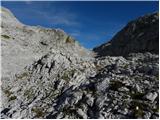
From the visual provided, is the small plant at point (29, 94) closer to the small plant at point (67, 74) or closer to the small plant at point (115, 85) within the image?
the small plant at point (67, 74)

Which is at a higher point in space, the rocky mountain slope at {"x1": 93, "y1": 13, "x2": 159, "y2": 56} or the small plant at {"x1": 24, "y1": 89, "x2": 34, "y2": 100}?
the rocky mountain slope at {"x1": 93, "y1": 13, "x2": 159, "y2": 56}

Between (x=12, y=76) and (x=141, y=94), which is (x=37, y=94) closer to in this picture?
(x=12, y=76)

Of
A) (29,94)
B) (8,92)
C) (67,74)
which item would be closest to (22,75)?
(8,92)

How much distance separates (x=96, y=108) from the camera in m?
27.0

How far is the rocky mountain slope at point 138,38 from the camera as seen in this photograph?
60.0 meters

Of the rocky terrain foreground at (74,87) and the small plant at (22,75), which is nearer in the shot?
the rocky terrain foreground at (74,87)

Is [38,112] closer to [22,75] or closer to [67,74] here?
[67,74]

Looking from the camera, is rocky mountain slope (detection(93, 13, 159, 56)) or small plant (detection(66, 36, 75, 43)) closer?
rocky mountain slope (detection(93, 13, 159, 56))

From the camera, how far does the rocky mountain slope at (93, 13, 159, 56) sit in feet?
197

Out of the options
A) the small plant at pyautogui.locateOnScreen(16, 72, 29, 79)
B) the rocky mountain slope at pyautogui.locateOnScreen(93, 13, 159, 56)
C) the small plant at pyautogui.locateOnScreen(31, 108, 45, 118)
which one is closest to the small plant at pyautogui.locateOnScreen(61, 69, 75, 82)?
the small plant at pyautogui.locateOnScreen(16, 72, 29, 79)

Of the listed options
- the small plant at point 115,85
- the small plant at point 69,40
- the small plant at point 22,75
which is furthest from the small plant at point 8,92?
the small plant at point 69,40

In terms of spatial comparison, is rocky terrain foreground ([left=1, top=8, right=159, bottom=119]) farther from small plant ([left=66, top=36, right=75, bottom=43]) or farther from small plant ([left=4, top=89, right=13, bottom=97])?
small plant ([left=66, top=36, right=75, bottom=43])

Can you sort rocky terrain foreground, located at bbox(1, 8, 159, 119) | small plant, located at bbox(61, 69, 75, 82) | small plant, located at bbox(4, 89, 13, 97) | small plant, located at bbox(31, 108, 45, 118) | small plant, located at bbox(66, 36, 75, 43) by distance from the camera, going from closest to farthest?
rocky terrain foreground, located at bbox(1, 8, 159, 119)
small plant, located at bbox(31, 108, 45, 118)
small plant, located at bbox(4, 89, 13, 97)
small plant, located at bbox(61, 69, 75, 82)
small plant, located at bbox(66, 36, 75, 43)

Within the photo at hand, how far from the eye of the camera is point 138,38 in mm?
67188
